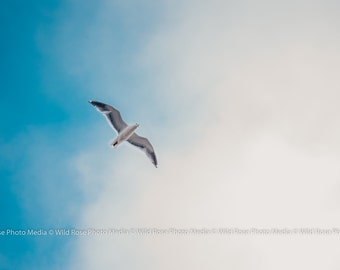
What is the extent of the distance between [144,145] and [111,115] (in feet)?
4.69

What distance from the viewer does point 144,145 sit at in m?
20.1

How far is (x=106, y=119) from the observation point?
19.9 meters

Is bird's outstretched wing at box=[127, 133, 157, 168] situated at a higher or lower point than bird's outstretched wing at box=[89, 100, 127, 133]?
lower

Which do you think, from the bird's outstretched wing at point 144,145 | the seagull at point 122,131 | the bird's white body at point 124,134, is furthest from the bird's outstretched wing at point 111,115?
the bird's outstretched wing at point 144,145

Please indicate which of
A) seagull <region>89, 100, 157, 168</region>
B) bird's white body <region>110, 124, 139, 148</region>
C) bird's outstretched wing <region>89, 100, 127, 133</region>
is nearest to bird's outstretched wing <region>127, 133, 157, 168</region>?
seagull <region>89, 100, 157, 168</region>

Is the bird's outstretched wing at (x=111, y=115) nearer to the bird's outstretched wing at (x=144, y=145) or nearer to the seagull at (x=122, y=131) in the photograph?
the seagull at (x=122, y=131)

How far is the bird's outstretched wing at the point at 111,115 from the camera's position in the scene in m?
19.7

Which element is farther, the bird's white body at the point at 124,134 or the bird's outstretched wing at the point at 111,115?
the bird's white body at the point at 124,134

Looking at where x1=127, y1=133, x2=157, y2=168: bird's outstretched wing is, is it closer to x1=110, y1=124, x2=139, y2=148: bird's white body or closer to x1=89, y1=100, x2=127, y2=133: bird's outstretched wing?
x1=110, y1=124, x2=139, y2=148: bird's white body

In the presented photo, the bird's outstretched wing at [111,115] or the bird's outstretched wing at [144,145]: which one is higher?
the bird's outstretched wing at [111,115]

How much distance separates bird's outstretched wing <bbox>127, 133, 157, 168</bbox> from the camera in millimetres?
20031

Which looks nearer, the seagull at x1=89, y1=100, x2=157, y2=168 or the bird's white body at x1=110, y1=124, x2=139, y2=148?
the seagull at x1=89, y1=100, x2=157, y2=168

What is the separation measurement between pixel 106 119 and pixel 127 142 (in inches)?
41.9

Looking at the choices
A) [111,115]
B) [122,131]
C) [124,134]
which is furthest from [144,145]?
[111,115]
